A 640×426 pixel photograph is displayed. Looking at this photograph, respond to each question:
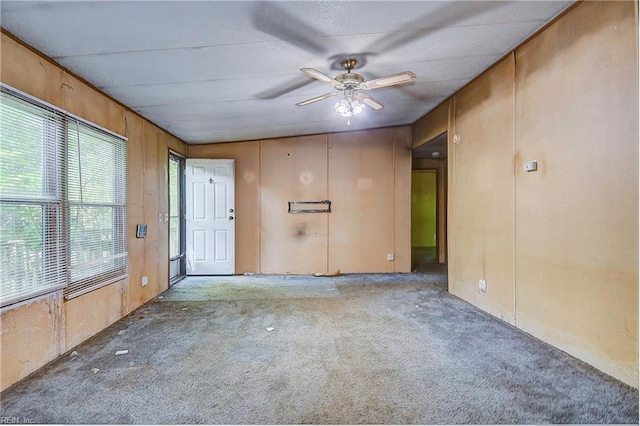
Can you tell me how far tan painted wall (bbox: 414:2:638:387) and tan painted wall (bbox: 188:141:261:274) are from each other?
10.9 feet

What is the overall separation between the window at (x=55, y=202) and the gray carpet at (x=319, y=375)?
2.05 feet

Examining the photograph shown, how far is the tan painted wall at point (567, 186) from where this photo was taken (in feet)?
6.27

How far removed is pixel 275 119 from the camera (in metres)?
4.15

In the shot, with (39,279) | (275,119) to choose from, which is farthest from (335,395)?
(275,119)

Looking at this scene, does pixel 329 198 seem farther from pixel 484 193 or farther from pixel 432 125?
pixel 484 193

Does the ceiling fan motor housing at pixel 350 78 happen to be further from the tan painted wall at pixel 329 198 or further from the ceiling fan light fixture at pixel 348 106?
the tan painted wall at pixel 329 198

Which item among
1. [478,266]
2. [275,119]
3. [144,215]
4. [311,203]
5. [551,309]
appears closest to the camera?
[551,309]

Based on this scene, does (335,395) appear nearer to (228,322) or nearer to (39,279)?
(228,322)

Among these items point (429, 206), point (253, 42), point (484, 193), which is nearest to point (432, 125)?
point (484, 193)

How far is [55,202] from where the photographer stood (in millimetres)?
2324

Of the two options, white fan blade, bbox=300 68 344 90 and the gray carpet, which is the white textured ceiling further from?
the gray carpet

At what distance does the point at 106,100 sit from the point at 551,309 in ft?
14.0

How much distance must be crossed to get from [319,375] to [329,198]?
348 cm

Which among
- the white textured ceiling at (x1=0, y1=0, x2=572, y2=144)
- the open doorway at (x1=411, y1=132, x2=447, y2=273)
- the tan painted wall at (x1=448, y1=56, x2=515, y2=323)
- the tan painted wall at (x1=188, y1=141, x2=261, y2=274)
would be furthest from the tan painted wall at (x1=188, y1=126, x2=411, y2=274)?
the white textured ceiling at (x1=0, y1=0, x2=572, y2=144)
